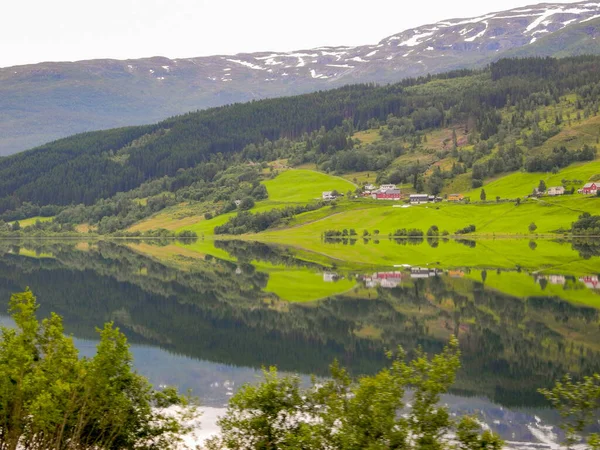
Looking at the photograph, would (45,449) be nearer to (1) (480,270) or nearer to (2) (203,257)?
(1) (480,270)

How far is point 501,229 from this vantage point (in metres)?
171

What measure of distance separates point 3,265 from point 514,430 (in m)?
118

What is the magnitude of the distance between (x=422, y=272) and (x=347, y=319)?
117 feet

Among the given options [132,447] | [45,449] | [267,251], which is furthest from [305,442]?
[267,251]

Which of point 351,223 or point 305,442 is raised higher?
point 305,442

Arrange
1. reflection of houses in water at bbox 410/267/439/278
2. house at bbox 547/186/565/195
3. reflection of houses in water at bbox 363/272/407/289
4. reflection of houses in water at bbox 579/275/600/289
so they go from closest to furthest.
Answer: reflection of houses in water at bbox 579/275/600/289 → reflection of houses in water at bbox 363/272/407/289 → reflection of houses in water at bbox 410/267/439/278 → house at bbox 547/186/565/195

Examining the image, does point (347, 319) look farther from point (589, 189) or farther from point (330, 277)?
point (589, 189)

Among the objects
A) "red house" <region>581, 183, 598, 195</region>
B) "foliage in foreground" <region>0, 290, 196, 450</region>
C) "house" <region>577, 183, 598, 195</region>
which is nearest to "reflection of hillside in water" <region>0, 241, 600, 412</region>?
"foliage in foreground" <region>0, 290, 196, 450</region>

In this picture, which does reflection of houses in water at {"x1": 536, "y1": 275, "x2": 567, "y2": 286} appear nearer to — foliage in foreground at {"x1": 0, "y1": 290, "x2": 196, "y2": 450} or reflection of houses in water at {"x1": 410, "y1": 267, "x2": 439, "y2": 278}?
reflection of houses in water at {"x1": 410, "y1": 267, "x2": 439, "y2": 278}

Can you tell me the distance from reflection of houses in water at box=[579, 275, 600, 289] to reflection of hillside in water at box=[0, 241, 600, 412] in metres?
4.35

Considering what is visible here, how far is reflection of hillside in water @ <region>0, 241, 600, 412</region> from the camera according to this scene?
46.5 meters

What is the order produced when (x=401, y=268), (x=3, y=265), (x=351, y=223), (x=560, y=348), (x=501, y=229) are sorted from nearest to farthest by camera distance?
(x=560, y=348), (x=401, y=268), (x=3, y=265), (x=501, y=229), (x=351, y=223)

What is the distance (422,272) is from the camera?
99062 mm

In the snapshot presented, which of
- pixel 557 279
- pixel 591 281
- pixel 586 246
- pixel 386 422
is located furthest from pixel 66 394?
pixel 586 246
